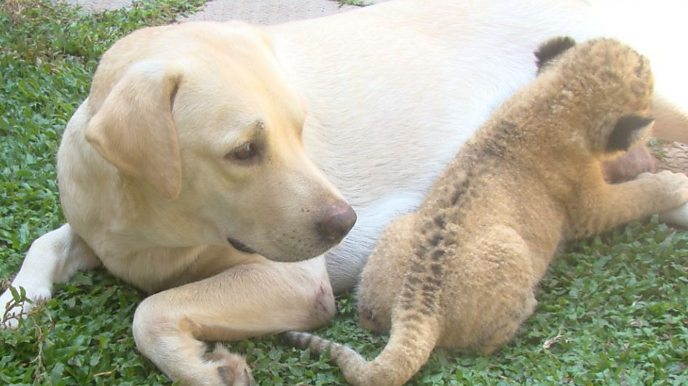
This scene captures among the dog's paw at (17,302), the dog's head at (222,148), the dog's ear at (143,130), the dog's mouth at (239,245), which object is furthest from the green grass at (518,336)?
the dog's ear at (143,130)

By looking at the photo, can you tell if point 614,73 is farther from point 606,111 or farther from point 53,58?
point 53,58

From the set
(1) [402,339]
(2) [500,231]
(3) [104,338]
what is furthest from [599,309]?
(3) [104,338]

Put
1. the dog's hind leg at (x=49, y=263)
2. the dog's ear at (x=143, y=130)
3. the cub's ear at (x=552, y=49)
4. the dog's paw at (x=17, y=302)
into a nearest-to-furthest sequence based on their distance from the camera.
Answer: the dog's ear at (x=143, y=130), the dog's paw at (x=17, y=302), the dog's hind leg at (x=49, y=263), the cub's ear at (x=552, y=49)

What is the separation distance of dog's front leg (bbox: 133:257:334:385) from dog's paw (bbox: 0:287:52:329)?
1.59 ft

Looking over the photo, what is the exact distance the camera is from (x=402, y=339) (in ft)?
9.27

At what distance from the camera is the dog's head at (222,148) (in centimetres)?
275

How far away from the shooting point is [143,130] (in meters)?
2.73

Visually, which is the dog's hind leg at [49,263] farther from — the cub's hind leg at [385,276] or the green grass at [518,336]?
the cub's hind leg at [385,276]

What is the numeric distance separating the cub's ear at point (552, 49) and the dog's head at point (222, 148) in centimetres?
120

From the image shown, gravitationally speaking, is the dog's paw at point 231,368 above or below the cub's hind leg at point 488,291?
below

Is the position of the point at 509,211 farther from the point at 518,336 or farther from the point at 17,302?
the point at 17,302

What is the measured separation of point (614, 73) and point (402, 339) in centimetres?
133

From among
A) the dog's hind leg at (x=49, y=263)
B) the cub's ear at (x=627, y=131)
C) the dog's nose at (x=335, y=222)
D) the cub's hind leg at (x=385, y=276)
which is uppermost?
the cub's ear at (x=627, y=131)

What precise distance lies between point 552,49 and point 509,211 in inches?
33.5
